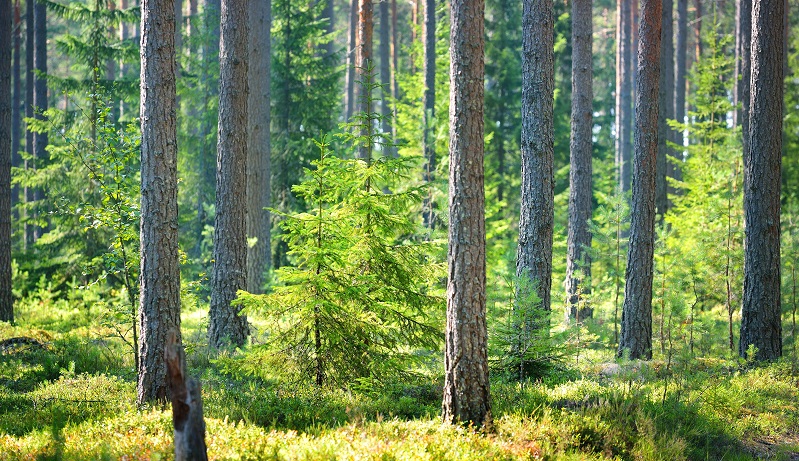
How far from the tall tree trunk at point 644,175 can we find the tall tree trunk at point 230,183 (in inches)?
301

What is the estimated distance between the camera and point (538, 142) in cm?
1219

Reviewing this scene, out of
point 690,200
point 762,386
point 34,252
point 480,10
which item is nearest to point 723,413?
point 762,386

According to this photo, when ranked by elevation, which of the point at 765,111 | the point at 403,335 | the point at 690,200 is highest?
the point at 765,111

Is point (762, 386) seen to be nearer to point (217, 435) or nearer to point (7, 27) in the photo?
point (217, 435)

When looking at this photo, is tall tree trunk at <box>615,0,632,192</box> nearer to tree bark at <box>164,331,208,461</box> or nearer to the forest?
the forest

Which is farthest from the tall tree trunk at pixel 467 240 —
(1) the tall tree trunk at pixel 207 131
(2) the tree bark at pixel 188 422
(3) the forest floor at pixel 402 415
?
(1) the tall tree trunk at pixel 207 131

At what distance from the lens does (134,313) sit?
10391 millimetres

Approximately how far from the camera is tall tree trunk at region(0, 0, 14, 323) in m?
16.4

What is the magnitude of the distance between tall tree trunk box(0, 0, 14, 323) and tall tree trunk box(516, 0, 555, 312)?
40.9 feet

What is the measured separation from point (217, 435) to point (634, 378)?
7224mm

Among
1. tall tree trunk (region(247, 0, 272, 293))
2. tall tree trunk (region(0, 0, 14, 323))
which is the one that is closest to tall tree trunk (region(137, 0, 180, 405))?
tall tree trunk (region(247, 0, 272, 293))

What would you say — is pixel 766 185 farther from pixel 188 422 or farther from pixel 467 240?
pixel 188 422

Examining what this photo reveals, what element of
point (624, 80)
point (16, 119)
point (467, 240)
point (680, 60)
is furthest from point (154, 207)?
point (16, 119)

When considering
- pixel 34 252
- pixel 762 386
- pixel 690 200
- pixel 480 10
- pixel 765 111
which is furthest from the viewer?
pixel 34 252
